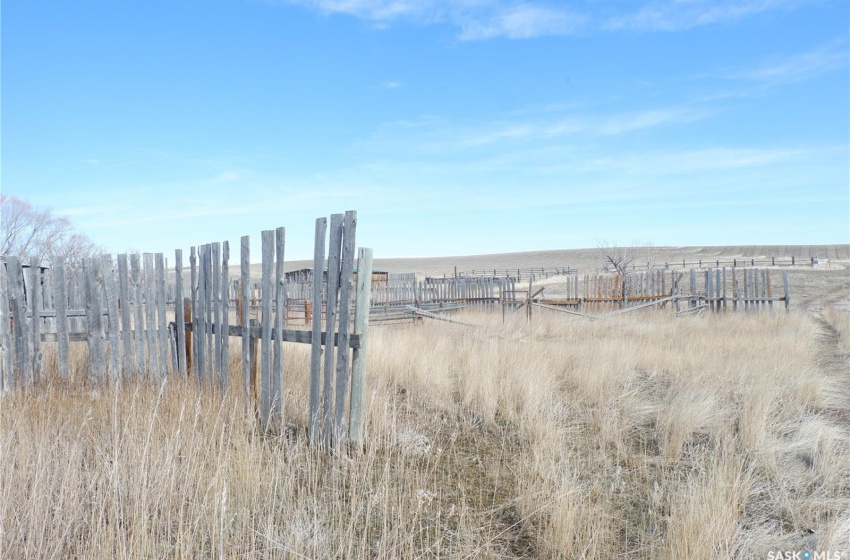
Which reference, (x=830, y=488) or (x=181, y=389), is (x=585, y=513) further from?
(x=181, y=389)

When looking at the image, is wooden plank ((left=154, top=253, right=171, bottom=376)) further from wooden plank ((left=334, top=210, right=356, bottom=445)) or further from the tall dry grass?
wooden plank ((left=334, top=210, right=356, bottom=445))

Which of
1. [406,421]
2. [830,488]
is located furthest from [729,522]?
[406,421]

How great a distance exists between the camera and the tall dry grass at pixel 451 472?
295 cm

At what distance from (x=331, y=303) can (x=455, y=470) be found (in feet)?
5.09

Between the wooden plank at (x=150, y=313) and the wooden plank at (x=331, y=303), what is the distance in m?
3.22

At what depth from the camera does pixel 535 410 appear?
5.19 m

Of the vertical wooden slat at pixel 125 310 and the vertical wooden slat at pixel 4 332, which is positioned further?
the vertical wooden slat at pixel 125 310

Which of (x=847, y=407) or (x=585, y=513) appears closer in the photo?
(x=585, y=513)

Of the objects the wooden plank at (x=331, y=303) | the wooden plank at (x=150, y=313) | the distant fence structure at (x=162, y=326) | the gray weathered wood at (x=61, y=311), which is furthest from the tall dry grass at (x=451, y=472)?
the gray weathered wood at (x=61, y=311)

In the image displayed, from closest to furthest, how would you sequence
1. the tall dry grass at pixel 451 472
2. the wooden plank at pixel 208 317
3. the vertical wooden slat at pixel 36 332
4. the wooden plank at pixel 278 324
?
the tall dry grass at pixel 451 472 < the wooden plank at pixel 278 324 < the wooden plank at pixel 208 317 < the vertical wooden slat at pixel 36 332

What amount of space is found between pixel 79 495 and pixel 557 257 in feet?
392

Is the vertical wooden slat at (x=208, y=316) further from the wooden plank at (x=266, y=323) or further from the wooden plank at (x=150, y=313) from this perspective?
the wooden plank at (x=266, y=323)

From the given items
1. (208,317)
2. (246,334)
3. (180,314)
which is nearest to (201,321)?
(208,317)

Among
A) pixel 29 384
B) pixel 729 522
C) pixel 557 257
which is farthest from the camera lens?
pixel 557 257
